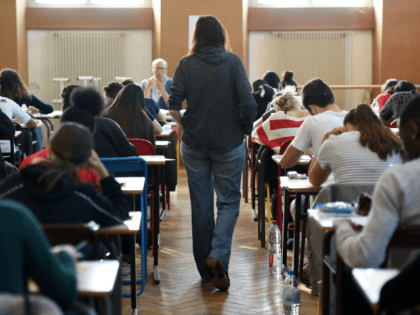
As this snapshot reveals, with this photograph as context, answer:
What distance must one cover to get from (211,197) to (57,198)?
171cm

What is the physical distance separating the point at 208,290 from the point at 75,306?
2091 mm

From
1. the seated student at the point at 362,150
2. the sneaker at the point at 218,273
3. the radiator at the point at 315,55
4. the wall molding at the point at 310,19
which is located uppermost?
the wall molding at the point at 310,19

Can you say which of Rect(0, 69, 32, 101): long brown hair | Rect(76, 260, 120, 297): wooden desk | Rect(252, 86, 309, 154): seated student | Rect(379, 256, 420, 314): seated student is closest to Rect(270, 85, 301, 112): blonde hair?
Rect(252, 86, 309, 154): seated student

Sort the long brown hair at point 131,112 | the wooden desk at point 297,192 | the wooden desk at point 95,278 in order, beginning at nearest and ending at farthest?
the wooden desk at point 95,278
the wooden desk at point 297,192
the long brown hair at point 131,112

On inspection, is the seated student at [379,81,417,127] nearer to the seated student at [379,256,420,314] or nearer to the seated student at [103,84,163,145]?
the seated student at [103,84,163,145]

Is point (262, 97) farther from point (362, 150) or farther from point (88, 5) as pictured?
point (88, 5)

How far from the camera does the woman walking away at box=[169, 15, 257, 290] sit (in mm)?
3281

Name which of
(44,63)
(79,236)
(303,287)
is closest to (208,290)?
(303,287)

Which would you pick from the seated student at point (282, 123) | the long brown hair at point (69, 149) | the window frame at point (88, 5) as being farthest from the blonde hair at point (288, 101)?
the window frame at point (88, 5)

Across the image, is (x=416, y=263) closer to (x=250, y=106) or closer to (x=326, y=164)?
(x=326, y=164)

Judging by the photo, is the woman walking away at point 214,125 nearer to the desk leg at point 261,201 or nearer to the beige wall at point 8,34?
→ the desk leg at point 261,201

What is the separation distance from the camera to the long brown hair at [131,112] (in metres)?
3.97

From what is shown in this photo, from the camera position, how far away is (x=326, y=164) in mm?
2770

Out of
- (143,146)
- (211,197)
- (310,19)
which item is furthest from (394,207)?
(310,19)
